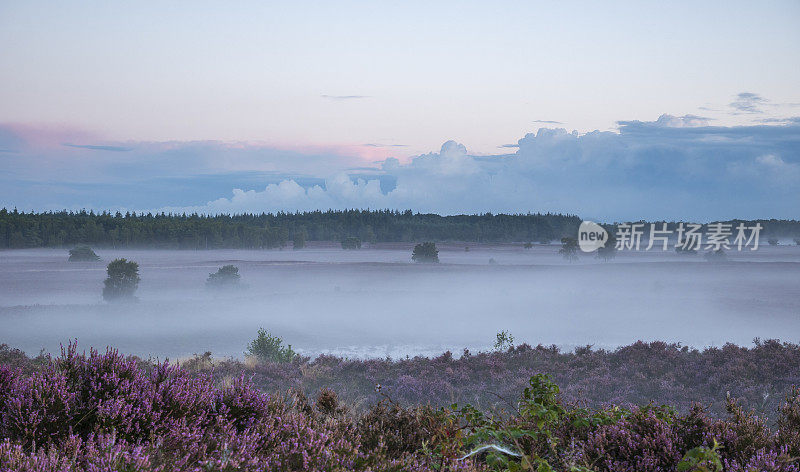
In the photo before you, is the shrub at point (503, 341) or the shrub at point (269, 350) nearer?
the shrub at point (503, 341)

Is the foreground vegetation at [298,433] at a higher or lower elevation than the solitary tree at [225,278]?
higher

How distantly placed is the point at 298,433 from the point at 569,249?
2620 inches

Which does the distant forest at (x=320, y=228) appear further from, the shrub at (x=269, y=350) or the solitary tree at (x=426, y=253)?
the shrub at (x=269, y=350)

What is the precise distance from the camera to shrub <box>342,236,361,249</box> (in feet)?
248

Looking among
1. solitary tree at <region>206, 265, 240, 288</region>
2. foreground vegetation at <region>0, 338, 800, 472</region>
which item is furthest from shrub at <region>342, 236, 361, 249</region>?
foreground vegetation at <region>0, 338, 800, 472</region>

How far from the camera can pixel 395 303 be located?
49.6m

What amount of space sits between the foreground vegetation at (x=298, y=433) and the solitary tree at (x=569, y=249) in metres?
64.2

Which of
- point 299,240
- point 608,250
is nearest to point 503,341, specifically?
point 608,250

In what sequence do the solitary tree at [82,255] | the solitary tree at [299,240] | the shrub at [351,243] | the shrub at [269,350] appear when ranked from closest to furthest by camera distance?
the shrub at [269,350]
the solitary tree at [82,255]
the solitary tree at [299,240]
the shrub at [351,243]

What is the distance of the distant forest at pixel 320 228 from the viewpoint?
217ft

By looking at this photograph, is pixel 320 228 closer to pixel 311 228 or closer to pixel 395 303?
pixel 311 228

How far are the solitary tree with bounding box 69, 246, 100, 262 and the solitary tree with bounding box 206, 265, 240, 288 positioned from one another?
48.6 feet

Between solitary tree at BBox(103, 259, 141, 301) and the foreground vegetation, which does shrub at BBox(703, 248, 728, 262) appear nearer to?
solitary tree at BBox(103, 259, 141, 301)

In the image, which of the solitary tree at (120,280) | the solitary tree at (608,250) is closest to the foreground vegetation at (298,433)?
the solitary tree at (120,280)
